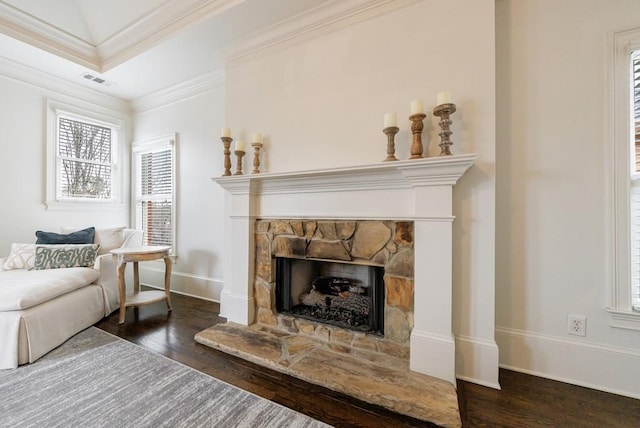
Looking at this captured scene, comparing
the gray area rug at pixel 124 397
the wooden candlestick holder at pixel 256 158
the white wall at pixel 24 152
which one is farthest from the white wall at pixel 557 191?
the white wall at pixel 24 152

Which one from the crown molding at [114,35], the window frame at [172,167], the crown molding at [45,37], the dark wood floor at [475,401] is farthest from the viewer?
the window frame at [172,167]

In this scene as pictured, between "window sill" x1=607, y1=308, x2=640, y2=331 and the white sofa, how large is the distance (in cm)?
376

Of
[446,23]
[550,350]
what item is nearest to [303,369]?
[550,350]

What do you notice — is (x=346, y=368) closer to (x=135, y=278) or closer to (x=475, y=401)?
(x=475, y=401)

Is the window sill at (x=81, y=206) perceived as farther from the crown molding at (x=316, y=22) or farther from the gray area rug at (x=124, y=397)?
the crown molding at (x=316, y=22)

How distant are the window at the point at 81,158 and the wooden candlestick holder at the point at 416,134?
4034 millimetres

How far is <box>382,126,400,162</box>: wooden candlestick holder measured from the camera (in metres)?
1.70

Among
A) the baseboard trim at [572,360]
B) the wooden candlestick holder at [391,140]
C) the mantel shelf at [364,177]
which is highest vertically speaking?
the wooden candlestick holder at [391,140]

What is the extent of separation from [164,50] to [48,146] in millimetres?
1955

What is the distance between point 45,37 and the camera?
262 cm

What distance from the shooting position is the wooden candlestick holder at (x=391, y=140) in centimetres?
170

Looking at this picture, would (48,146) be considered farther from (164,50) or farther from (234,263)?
(234,263)

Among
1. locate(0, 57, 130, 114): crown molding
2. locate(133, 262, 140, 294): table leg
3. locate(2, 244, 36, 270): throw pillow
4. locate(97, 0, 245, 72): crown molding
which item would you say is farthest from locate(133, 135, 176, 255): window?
locate(2, 244, 36, 270): throw pillow

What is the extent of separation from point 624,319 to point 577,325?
0.71 ft
